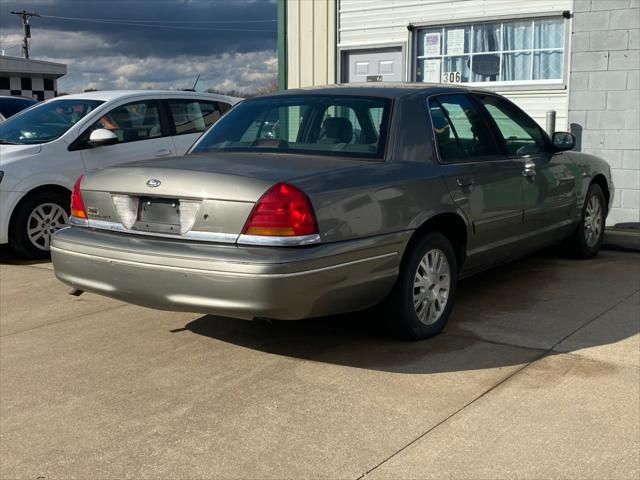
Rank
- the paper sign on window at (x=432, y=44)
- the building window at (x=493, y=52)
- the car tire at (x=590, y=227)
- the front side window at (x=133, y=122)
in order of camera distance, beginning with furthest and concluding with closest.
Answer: the paper sign on window at (x=432, y=44) < the building window at (x=493, y=52) < the front side window at (x=133, y=122) < the car tire at (x=590, y=227)

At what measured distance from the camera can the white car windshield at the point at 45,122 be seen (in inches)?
320

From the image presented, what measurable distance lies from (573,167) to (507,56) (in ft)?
13.9

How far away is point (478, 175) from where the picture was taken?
209 inches

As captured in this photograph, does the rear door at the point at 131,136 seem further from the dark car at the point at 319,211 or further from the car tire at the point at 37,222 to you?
the dark car at the point at 319,211

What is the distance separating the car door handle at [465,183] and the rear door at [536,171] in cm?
74

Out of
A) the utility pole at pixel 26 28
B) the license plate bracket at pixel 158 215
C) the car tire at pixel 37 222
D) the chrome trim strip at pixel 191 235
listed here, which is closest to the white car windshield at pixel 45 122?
the car tire at pixel 37 222

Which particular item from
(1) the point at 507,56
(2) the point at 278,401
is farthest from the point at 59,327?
(1) the point at 507,56

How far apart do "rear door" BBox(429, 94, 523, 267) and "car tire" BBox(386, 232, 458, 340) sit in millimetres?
330

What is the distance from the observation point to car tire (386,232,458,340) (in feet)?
15.3

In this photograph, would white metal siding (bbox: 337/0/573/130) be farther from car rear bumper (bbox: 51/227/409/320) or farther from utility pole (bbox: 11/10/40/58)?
utility pole (bbox: 11/10/40/58)

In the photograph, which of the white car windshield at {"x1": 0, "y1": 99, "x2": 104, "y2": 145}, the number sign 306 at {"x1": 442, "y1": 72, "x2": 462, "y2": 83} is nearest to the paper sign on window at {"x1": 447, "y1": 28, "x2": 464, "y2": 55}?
the number sign 306 at {"x1": 442, "y1": 72, "x2": 462, "y2": 83}

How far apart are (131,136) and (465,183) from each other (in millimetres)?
4573

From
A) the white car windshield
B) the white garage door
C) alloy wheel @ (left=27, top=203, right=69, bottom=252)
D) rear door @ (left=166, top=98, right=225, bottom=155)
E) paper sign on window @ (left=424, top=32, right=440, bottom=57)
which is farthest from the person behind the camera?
the white garage door

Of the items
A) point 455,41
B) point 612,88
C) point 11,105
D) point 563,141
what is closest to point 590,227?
point 563,141
